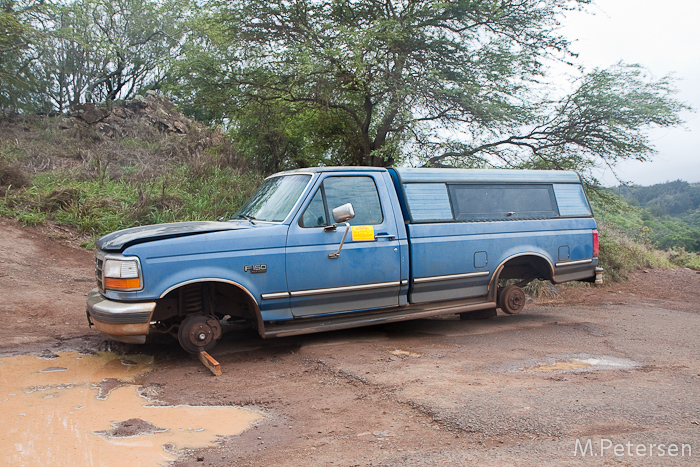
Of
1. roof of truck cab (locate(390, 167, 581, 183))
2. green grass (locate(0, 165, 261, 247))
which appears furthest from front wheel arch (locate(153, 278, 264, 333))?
green grass (locate(0, 165, 261, 247))

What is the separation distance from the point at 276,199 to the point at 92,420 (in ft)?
9.94

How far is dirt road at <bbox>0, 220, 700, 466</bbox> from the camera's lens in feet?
10.8

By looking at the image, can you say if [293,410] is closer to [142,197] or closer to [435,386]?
[435,386]

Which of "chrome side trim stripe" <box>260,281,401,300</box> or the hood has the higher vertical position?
the hood

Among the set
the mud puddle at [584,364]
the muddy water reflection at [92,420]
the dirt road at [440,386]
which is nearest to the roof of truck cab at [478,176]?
the dirt road at [440,386]

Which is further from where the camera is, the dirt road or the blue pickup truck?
the blue pickup truck

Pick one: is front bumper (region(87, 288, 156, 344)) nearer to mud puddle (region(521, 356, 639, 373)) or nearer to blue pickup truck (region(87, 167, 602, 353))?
blue pickup truck (region(87, 167, 602, 353))

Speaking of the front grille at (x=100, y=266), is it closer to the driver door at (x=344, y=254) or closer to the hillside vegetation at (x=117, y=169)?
the driver door at (x=344, y=254)

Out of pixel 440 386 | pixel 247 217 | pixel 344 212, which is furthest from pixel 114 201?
pixel 440 386

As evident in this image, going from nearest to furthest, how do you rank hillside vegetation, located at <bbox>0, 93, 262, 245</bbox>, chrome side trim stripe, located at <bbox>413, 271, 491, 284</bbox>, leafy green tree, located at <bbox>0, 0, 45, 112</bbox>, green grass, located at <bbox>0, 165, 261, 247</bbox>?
chrome side trim stripe, located at <bbox>413, 271, 491, 284</bbox> < green grass, located at <bbox>0, 165, 261, 247</bbox> < hillside vegetation, located at <bbox>0, 93, 262, 245</bbox> < leafy green tree, located at <bbox>0, 0, 45, 112</bbox>

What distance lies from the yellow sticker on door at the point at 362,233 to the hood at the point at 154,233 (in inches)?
45.6

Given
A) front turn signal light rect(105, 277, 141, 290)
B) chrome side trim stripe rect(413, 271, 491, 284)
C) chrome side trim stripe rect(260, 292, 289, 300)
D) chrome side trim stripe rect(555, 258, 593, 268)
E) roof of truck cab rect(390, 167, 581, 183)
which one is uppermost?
roof of truck cab rect(390, 167, 581, 183)

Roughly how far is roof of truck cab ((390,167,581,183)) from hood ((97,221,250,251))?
210 centimetres

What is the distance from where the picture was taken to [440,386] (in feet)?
14.6
